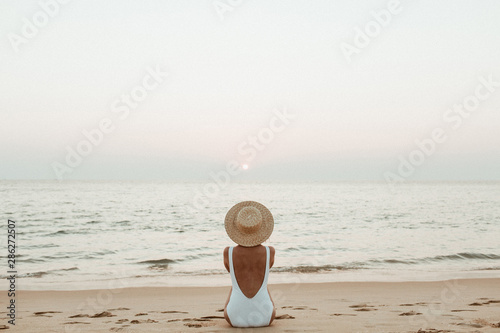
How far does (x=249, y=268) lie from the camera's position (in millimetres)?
5570

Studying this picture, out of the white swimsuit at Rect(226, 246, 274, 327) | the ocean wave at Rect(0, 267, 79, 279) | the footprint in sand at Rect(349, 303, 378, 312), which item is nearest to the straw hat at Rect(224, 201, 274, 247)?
the white swimsuit at Rect(226, 246, 274, 327)

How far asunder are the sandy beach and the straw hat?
1.17 meters

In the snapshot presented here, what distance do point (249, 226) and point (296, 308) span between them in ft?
7.76

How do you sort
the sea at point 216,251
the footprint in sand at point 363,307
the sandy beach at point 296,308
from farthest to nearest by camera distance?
the sea at point 216,251
the footprint in sand at point 363,307
the sandy beach at point 296,308

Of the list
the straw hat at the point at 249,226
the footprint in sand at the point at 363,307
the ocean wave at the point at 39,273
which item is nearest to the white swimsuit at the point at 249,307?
the straw hat at the point at 249,226

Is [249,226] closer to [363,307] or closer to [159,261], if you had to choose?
[363,307]

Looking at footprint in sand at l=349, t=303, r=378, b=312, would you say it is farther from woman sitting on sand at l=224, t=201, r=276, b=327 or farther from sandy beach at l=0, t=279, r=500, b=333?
woman sitting on sand at l=224, t=201, r=276, b=327

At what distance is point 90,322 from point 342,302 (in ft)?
13.2

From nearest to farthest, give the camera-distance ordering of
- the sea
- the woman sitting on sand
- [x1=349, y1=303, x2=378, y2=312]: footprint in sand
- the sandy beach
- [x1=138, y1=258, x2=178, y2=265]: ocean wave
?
the woman sitting on sand, the sandy beach, [x1=349, y1=303, x2=378, y2=312]: footprint in sand, the sea, [x1=138, y1=258, x2=178, y2=265]: ocean wave

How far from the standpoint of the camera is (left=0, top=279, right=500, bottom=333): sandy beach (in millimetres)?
5941

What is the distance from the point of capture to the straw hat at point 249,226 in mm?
5574

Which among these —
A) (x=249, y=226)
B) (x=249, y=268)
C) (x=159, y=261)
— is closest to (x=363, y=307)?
(x=249, y=268)

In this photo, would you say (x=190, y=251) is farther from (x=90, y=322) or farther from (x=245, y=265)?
(x=245, y=265)

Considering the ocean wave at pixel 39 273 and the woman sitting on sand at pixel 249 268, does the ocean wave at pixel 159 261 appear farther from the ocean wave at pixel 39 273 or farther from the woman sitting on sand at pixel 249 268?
the woman sitting on sand at pixel 249 268
